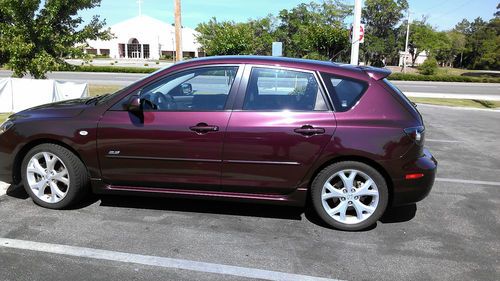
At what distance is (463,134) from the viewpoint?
10.2 meters

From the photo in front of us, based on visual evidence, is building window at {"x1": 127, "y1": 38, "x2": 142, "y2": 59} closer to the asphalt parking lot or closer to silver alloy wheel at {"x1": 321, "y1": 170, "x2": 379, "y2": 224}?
the asphalt parking lot

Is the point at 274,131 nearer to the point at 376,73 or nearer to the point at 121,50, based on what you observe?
the point at 376,73

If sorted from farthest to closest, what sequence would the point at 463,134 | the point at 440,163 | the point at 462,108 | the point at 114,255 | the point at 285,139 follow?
the point at 462,108 → the point at 463,134 → the point at 440,163 → the point at 285,139 → the point at 114,255

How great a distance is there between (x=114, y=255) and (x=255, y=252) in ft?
3.82

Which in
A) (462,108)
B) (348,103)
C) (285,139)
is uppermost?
(348,103)

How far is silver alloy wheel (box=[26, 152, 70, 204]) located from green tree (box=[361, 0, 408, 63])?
5668 centimetres

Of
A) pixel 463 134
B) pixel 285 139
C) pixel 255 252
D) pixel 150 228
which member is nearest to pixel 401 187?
pixel 285 139

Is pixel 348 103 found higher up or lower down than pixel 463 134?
higher up

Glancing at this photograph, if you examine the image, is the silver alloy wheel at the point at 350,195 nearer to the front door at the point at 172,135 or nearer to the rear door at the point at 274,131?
the rear door at the point at 274,131

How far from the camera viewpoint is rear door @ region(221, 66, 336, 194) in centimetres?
404

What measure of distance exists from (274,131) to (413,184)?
1.40 metres

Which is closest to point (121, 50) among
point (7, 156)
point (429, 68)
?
point (429, 68)

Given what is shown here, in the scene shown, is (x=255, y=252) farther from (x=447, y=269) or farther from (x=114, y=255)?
(x=447, y=269)

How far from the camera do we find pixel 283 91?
424 centimetres
